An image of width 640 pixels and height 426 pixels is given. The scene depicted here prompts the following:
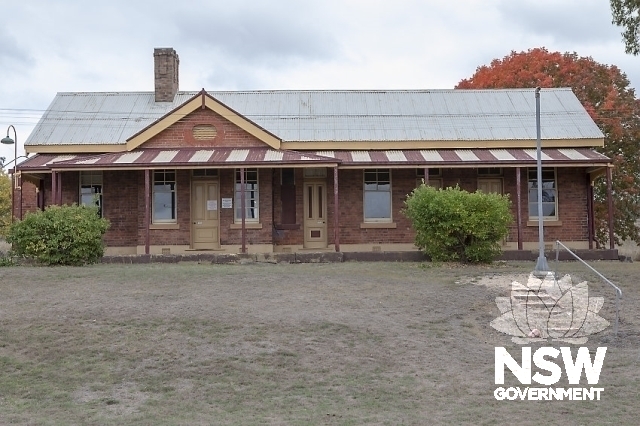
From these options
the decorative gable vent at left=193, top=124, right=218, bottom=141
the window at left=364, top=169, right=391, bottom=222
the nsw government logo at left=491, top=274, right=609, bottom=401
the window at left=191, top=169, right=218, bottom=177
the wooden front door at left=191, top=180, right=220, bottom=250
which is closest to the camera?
the nsw government logo at left=491, top=274, right=609, bottom=401

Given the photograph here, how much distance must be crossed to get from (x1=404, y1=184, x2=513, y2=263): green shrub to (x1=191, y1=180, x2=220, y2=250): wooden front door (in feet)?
21.9

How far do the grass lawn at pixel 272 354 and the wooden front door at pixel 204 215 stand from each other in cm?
736

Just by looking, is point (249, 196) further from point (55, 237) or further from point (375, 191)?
point (55, 237)

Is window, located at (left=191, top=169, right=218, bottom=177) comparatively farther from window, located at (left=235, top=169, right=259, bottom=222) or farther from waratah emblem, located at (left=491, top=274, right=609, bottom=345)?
waratah emblem, located at (left=491, top=274, right=609, bottom=345)

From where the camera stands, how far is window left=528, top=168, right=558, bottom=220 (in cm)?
2065

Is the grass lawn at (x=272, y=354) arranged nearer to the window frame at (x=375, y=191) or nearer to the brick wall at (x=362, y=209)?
the brick wall at (x=362, y=209)

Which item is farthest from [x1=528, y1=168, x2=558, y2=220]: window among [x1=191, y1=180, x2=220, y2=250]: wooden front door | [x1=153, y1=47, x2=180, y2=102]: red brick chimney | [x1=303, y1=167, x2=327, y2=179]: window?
[x1=153, y1=47, x2=180, y2=102]: red brick chimney

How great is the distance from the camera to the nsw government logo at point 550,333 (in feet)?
22.7

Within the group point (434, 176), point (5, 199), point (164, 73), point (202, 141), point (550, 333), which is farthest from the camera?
point (5, 199)

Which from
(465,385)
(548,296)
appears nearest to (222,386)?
(465,385)

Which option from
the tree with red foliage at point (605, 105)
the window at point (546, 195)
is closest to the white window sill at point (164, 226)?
the window at point (546, 195)

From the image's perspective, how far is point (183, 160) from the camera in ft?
61.5

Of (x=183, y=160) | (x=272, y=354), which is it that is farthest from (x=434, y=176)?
(x=272, y=354)

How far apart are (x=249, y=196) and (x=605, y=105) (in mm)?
15377
